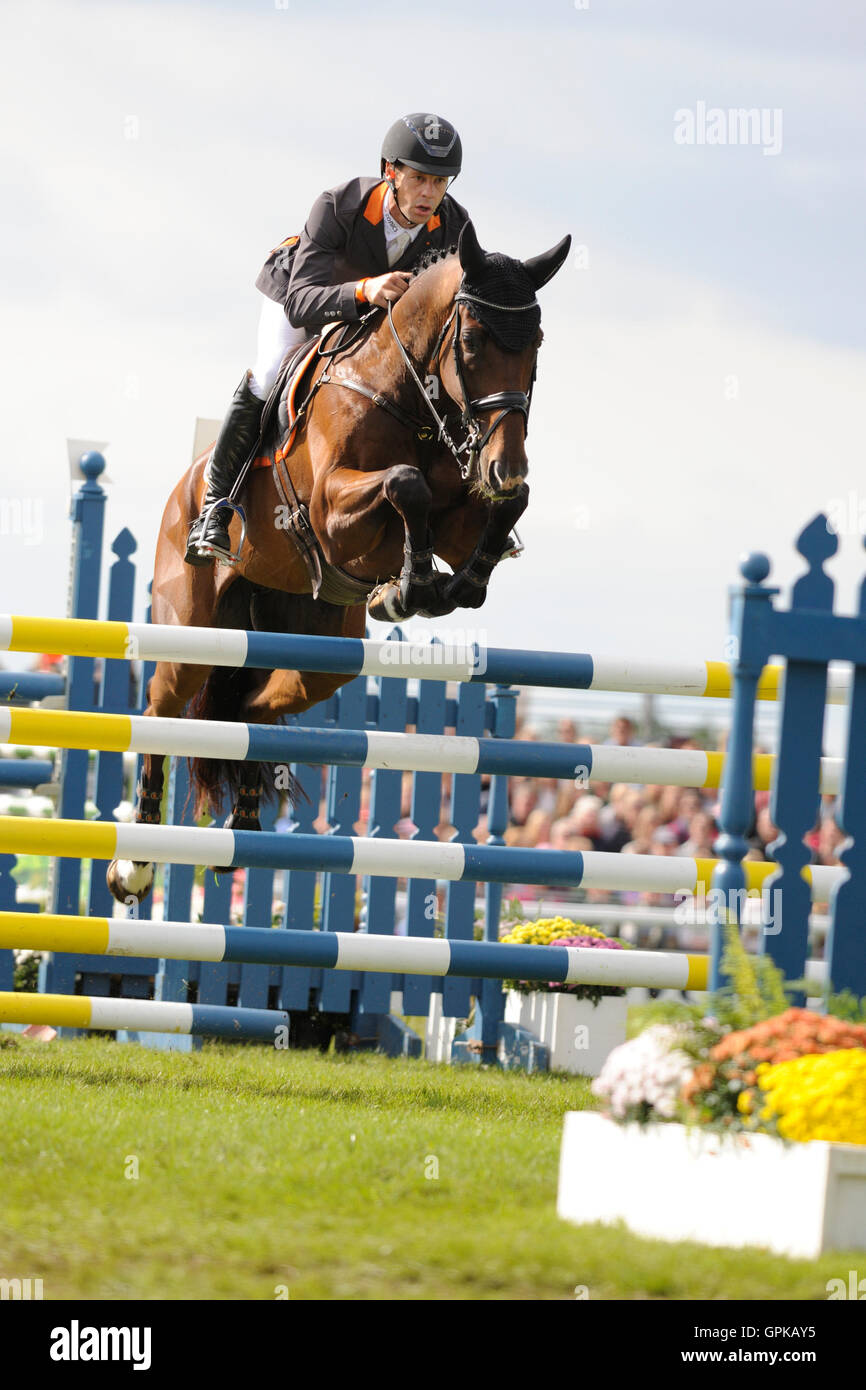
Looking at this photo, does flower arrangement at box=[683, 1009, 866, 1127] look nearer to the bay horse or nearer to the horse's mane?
the bay horse

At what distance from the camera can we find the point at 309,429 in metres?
5.39

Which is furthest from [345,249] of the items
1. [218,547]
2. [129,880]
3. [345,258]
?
[129,880]

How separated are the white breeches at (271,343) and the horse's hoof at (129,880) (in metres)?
1.90

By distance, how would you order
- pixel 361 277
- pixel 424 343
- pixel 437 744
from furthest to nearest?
1. pixel 361 277
2. pixel 424 343
3. pixel 437 744

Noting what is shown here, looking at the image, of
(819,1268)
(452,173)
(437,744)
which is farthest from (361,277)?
(819,1268)

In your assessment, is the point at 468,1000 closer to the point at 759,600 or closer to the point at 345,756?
the point at 345,756

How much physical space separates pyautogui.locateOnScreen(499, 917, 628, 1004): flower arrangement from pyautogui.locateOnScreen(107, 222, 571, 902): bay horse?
153 cm

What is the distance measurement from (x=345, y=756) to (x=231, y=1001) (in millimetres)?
2701

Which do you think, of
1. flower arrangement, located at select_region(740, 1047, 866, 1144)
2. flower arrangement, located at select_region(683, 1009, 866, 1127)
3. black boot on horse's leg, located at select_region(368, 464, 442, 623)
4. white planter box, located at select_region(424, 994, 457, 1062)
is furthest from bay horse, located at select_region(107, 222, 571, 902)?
flower arrangement, located at select_region(740, 1047, 866, 1144)

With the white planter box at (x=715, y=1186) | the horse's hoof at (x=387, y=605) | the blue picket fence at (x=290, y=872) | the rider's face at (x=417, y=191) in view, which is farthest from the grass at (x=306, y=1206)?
the rider's face at (x=417, y=191)

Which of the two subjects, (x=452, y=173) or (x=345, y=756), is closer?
(x=345, y=756)

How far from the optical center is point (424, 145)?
4.99 m
